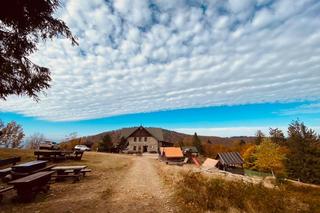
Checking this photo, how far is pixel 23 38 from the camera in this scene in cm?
746

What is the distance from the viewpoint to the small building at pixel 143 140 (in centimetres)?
6375

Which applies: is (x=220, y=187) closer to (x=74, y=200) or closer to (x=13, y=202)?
(x=74, y=200)

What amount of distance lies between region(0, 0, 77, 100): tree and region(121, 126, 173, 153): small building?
2199 inches

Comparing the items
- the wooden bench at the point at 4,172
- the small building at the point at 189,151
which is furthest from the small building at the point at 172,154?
the wooden bench at the point at 4,172

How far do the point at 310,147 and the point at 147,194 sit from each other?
46.7m

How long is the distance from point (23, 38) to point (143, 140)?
58076mm

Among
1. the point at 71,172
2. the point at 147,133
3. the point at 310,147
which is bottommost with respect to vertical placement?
the point at 71,172

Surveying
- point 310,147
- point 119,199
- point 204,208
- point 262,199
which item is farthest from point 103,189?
point 310,147

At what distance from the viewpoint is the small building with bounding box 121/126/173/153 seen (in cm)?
6375

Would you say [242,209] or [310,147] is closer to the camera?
[242,209]

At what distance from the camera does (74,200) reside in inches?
364

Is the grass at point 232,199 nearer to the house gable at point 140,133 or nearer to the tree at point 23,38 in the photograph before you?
the tree at point 23,38

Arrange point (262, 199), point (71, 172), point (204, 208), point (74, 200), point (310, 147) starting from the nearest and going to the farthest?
point (204, 208), point (74, 200), point (262, 199), point (71, 172), point (310, 147)

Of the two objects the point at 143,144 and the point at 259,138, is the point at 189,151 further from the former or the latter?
the point at 259,138
